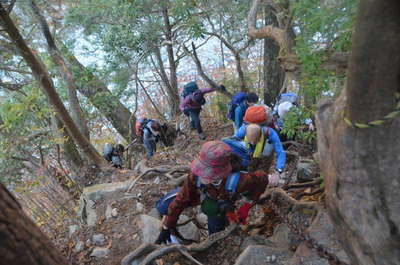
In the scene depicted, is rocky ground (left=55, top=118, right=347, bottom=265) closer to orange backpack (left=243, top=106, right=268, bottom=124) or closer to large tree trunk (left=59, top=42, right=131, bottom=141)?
orange backpack (left=243, top=106, right=268, bottom=124)

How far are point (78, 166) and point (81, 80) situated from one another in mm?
2746

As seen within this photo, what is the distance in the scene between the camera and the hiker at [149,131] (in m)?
8.70

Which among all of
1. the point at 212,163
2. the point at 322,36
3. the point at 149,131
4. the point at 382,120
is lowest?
the point at 149,131

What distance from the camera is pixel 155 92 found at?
52.0 feet

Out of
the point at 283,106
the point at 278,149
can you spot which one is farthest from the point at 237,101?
the point at 278,149

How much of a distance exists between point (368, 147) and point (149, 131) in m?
7.50

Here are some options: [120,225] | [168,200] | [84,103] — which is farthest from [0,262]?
[84,103]

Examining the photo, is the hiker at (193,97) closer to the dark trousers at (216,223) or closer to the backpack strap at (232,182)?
the dark trousers at (216,223)

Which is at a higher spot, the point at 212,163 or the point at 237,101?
the point at 237,101

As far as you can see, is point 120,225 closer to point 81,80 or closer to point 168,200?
point 168,200

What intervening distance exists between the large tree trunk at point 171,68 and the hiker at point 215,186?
562cm

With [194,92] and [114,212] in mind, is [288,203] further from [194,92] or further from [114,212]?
[194,92]

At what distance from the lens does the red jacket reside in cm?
322

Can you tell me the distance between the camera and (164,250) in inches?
126
